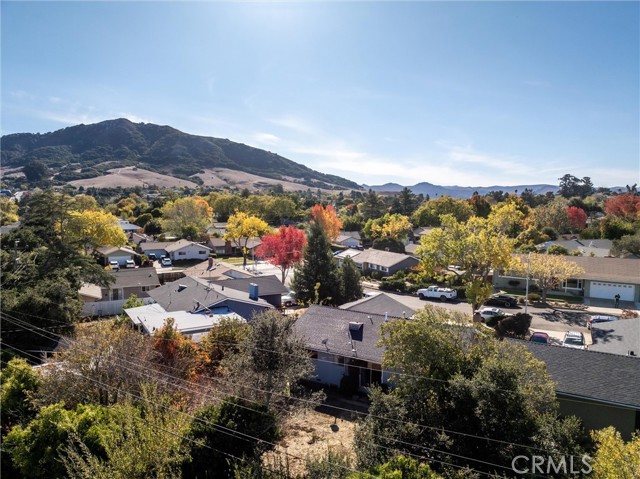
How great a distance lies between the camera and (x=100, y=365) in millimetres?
17531

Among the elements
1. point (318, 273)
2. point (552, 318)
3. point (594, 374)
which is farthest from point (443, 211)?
point (594, 374)

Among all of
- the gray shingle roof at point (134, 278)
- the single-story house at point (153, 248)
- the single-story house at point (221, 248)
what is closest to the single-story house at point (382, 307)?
the gray shingle roof at point (134, 278)

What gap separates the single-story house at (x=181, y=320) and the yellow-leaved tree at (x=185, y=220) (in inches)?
1906

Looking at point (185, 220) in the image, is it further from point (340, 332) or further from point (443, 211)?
point (340, 332)

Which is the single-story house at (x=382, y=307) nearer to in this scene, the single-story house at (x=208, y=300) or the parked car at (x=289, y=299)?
the single-story house at (x=208, y=300)

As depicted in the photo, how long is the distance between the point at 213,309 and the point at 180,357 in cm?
898

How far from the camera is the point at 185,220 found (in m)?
79.5

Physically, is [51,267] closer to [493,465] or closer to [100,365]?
→ [100,365]

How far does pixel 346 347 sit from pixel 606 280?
34.1 metres

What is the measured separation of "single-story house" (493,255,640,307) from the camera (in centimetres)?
4059

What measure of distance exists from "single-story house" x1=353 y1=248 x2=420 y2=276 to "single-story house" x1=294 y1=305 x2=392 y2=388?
30408mm

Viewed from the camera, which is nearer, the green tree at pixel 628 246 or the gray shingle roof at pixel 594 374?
the gray shingle roof at pixel 594 374

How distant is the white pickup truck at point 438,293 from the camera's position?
42906mm

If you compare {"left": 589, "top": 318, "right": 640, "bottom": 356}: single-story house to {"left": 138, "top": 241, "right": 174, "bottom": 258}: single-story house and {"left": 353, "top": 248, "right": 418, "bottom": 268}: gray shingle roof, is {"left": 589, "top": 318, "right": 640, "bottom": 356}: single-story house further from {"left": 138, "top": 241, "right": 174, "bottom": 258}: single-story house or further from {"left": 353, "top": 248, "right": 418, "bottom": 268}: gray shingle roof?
{"left": 138, "top": 241, "right": 174, "bottom": 258}: single-story house
